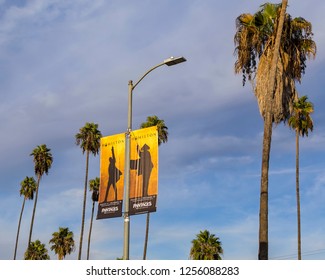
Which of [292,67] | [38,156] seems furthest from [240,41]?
[38,156]

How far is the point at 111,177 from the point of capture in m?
17.2

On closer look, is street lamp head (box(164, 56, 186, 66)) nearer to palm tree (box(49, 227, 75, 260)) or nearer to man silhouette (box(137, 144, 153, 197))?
man silhouette (box(137, 144, 153, 197))

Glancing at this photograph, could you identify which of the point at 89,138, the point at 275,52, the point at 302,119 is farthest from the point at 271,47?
the point at 89,138

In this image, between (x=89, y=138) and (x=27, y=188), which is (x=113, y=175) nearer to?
(x=89, y=138)

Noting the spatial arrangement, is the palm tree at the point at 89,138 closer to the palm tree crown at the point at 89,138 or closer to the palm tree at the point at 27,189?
the palm tree crown at the point at 89,138

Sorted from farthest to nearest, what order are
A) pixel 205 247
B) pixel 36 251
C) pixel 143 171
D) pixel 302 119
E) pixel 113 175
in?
pixel 36 251 → pixel 205 247 → pixel 302 119 → pixel 113 175 → pixel 143 171

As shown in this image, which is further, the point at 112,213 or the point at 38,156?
the point at 38,156

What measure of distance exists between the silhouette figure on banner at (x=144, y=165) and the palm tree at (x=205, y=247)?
2404 inches

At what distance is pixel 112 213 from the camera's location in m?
16.7

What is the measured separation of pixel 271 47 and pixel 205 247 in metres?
54.7
